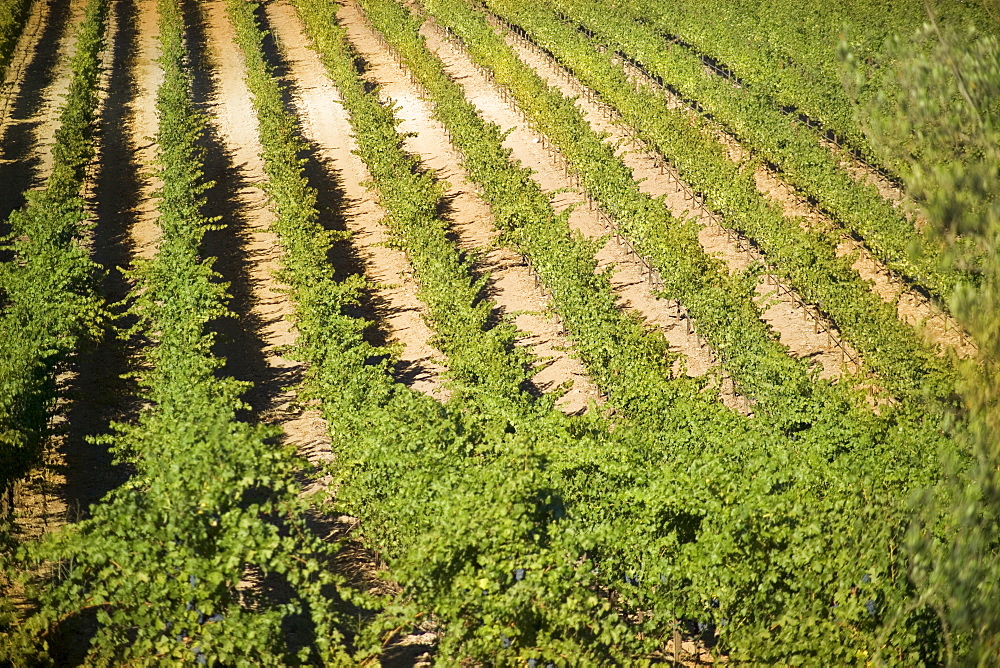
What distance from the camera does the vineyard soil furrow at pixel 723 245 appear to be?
2055cm

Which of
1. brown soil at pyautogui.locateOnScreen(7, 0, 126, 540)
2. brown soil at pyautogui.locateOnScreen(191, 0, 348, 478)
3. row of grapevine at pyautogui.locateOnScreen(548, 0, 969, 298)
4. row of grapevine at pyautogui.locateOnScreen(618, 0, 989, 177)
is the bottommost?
brown soil at pyautogui.locateOnScreen(7, 0, 126, 540)

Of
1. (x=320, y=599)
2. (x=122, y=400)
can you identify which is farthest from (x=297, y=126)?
(x=320, y=599)

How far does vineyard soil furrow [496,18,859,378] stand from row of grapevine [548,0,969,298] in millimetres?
2432

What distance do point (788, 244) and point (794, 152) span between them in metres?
5.72

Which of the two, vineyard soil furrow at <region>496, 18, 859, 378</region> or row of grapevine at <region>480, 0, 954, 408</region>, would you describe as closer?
row of grapevine at <region>480, 0, 954, 408</region>

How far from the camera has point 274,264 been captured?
25453 mm

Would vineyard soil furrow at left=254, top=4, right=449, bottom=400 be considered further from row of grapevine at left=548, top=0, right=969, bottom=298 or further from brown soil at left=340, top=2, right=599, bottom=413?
row of grapevine at left=548, top=0, right=969, bottom=298

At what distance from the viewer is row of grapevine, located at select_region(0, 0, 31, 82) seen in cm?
4166

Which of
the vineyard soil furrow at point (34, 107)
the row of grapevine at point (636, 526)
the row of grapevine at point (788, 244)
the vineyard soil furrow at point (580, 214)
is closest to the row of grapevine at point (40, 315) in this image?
the vineyard soil furrow at point (34, 107)

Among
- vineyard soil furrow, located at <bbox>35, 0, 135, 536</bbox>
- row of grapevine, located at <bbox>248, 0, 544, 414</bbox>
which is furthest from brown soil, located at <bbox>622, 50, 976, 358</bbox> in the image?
vineyard soil furrow, located at <bbox>35, 0, 135, 536</bbox>

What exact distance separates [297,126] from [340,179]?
524 centimetres

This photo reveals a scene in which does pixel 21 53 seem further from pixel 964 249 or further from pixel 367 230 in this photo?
pixel 964 249

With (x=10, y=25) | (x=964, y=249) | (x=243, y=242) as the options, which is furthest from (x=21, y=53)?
(x=964, y=249)

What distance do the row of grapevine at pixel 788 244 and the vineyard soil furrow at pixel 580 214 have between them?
9.01ft
